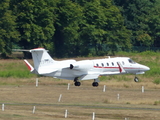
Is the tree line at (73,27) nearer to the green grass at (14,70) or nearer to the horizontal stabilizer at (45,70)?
the green grass at (14,70)

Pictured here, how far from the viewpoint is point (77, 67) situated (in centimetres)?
6031

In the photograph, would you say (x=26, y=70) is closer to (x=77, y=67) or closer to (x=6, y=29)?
(x=77, y=67)

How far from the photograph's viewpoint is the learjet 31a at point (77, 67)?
58.5 meters

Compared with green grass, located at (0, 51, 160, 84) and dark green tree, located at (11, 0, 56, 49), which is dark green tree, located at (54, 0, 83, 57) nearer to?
dark green tree, located at (11, 0, 56, 49)

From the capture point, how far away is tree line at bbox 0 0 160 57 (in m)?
92.8

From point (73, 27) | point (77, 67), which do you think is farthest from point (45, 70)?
point (73, 27)

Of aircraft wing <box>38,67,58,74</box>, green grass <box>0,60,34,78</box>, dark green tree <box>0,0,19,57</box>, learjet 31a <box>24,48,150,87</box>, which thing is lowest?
aircraft wing <box>38,67,58,74</box>

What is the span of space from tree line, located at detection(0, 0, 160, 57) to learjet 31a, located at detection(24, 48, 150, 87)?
30831 mm

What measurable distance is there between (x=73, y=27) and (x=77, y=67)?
127 feet

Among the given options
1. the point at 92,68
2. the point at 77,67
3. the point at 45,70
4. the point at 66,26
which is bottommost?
the point at 45,70

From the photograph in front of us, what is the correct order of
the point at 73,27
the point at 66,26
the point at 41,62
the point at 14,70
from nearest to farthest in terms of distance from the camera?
the point at 41,62
the point at 14,70
the point at 73,27
the point at 66,26

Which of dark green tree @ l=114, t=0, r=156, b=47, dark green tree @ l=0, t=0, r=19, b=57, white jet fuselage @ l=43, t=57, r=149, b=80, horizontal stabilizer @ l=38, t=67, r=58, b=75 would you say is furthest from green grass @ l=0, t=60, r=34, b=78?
dark green tree @ l=114, t=0, r=156, b=47

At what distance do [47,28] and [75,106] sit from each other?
157 feet

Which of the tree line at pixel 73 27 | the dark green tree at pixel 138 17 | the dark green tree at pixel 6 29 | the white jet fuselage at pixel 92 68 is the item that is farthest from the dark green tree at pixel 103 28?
the white jet fuselage at pixel 92 68
